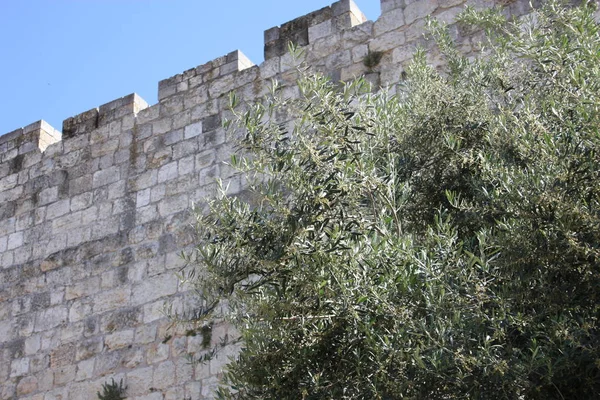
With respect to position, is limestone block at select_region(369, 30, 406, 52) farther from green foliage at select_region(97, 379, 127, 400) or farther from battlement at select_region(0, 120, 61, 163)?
battlement at select_region(0, 120, 61, 163)

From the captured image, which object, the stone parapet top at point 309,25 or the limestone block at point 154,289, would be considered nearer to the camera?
the limestone block at point 154,289

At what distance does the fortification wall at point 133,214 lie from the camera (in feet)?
23.5

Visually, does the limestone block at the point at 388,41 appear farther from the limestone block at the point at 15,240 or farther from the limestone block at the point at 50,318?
the limestone block at the point at 15,240

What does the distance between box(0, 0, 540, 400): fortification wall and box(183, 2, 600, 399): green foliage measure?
2.40m

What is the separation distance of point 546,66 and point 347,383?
1.95 meters

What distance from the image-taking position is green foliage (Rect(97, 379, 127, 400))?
7.15 meters

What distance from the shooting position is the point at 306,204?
4.18 metres

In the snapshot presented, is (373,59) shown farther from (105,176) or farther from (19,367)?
(19,367)

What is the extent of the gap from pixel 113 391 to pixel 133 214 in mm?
1590

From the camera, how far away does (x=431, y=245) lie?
12.9 feet

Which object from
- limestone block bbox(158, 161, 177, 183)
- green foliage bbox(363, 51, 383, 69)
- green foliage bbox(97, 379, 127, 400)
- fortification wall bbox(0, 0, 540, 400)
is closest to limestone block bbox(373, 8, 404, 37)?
fortification wall bbox(0, 0, 540, 400)

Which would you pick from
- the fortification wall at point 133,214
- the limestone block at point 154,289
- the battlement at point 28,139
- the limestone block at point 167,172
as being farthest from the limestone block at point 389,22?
the battlement at point 28,139

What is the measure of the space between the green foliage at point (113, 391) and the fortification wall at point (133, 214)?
0.19 feet

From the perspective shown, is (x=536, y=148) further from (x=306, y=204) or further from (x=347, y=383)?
(x=347, y=383)
